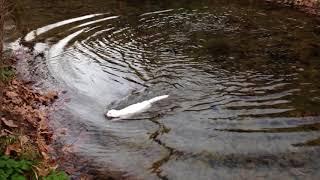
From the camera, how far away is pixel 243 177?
7266mm

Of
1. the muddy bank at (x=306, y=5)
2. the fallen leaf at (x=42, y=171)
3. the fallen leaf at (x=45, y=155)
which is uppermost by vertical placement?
the fallen leaf at (x=42, y=171)

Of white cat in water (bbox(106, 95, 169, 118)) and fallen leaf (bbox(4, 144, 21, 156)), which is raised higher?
fallen leaf (bbox(4, 144, 21, 156))

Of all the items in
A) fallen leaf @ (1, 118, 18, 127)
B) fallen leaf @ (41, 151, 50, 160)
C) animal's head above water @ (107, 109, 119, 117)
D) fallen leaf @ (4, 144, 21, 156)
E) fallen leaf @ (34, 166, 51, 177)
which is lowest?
animal's head above water @ (107, 109, 119, 117)

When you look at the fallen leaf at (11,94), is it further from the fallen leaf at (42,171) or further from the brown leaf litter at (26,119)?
the fallen leaf at (42,171)

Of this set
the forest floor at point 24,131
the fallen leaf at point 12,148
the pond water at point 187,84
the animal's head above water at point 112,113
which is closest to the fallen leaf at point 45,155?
the forest floor at point 24,131

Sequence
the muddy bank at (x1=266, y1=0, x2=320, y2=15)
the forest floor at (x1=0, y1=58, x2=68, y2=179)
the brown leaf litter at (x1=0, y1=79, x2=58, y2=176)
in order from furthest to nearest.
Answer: the muddy bank at (x1=266, y1=0, x2=320, y2=15), the brown leaf litter at (x1=0, y1=79, x2=58, y2=176), the forest floor at (x1=0, y1=58, x2=68, y2=179)

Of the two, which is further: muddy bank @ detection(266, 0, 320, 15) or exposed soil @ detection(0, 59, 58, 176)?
muddy bank @ detection(266, 0, 320, 15)

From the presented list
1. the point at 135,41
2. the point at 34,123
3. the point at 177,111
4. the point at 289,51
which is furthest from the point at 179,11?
the point at 34,123

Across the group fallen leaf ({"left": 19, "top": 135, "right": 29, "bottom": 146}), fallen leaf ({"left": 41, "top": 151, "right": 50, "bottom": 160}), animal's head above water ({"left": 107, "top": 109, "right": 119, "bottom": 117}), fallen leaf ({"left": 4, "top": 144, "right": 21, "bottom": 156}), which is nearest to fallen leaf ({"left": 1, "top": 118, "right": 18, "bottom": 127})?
fallen leaf ({"left": 19, "top": 135, "right": 29, "bottom": 146})

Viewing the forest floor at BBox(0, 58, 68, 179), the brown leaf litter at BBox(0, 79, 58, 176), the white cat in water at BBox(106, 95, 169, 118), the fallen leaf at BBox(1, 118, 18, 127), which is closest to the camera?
the forest floor at BBox(0, 58, 68, 179)

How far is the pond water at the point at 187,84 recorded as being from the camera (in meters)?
7.87

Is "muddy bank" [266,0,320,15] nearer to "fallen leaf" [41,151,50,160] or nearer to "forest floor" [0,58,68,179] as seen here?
"forest floor" [0,58,68,179]

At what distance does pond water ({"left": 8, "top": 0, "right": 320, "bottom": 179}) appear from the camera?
787cm

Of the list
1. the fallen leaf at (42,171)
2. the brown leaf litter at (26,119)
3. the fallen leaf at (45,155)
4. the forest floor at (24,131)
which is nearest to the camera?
the forest floor at (24,131)
